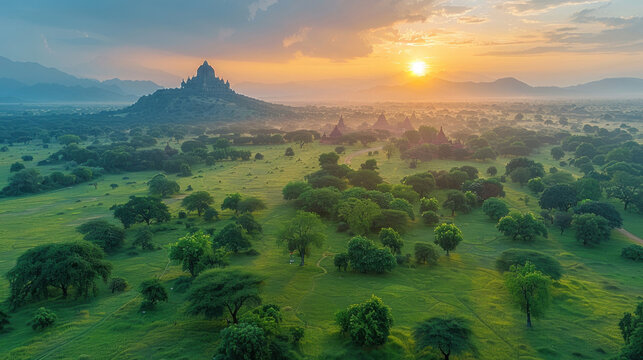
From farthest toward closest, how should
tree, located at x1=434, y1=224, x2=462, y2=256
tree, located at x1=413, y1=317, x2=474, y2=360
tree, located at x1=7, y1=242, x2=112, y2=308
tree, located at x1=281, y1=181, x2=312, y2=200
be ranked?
tree, located at x1=281, y1=181, x2=312, y2=200 < tree, located at x1=434, y1=224, x2=462, y2=256 < tree, located at x1=7, y1=242, x2=112, y2=308 < tree, located at x1=413, y1=317, x2=474, y2=360

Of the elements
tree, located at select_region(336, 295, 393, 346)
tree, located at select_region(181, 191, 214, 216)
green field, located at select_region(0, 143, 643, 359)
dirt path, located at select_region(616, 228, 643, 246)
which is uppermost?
tree, located at select_region(181, 191, 214, 216)

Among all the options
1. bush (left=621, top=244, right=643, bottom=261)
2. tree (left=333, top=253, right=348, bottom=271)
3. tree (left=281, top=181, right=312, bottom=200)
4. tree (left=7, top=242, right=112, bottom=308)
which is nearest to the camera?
tree (left=7, top=242, right=112, bottom=308)

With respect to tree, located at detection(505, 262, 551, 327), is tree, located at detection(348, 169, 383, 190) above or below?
above

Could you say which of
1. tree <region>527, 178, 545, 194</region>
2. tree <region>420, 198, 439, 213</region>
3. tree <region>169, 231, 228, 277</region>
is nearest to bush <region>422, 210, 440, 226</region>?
tree <region>420, 198, 439, 213</region>

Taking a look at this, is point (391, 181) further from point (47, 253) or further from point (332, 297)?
point (47, 253)

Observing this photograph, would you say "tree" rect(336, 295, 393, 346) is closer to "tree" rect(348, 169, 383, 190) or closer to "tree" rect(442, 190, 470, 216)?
"tree" rect(442, 190, 470, 216)

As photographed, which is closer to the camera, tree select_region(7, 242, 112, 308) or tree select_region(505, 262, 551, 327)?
tree select_region(505, 262, 551, 327)
